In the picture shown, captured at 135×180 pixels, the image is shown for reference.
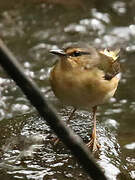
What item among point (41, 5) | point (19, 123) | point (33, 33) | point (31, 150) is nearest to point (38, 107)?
point (31, 150)

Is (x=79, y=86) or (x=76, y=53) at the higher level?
(x=76, y=53)

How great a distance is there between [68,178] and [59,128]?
1940 millimetres

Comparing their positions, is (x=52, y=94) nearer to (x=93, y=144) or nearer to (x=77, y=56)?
(x=93, y=144)

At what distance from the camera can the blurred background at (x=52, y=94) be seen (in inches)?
174

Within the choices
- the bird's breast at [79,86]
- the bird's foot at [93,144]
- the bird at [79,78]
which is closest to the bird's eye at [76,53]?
the bird at [79,78]

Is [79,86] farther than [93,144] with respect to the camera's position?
No

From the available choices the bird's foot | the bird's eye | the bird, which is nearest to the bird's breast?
the bird

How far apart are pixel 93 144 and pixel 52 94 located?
3.37m

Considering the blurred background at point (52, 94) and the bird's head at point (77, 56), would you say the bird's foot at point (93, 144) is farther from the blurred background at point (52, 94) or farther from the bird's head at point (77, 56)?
the bird's head at point (77, 56)

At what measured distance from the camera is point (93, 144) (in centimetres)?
478

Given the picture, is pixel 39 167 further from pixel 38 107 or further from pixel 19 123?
pixel 38 107

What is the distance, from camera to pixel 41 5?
1119 cm

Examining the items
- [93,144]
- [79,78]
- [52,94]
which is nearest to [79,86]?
[79,78]

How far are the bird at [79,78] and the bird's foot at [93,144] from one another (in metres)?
0.46
